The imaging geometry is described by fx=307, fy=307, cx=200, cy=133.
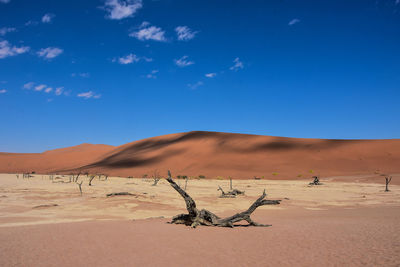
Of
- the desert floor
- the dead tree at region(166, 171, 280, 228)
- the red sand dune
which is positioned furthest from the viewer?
the red sand dune

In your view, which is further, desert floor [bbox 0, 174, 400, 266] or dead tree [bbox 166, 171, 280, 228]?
dead tree [bbox 166, 171, 280, 228]

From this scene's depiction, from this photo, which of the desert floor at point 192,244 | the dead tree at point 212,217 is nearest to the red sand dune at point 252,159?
the dead tree at point 212,217

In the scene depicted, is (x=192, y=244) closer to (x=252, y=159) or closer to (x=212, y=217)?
(x=212, y=217)

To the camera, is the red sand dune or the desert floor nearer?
the desert floor

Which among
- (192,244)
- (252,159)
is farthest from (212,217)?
(252,159)

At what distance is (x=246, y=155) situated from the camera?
49.3 metres

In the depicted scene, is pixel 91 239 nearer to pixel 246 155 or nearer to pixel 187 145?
pixel 246 155

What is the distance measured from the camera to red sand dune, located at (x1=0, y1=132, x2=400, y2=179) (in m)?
38.2

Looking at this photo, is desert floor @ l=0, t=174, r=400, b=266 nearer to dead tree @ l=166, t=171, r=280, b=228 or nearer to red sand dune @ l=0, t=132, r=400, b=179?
dead tree @ l=166, t=171, r=280, b=228

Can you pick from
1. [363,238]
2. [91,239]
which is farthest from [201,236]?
[363,238]

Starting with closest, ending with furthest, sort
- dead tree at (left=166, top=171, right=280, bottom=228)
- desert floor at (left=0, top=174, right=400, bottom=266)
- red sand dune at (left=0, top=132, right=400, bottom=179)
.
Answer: desert floor at (left=0, top=174, right=400, bottom=266) → dead tree at (left=166, top=171, right=280, bottom=228) → red sand dune at (left=0, top=132, right=400, bottom=179)

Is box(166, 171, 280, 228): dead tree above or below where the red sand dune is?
below

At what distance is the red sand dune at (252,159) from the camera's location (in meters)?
38.2

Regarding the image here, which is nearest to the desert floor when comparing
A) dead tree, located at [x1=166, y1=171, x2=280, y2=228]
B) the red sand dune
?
dead tree, located at [x1=166, y1=171, x2=280, y2=228]
